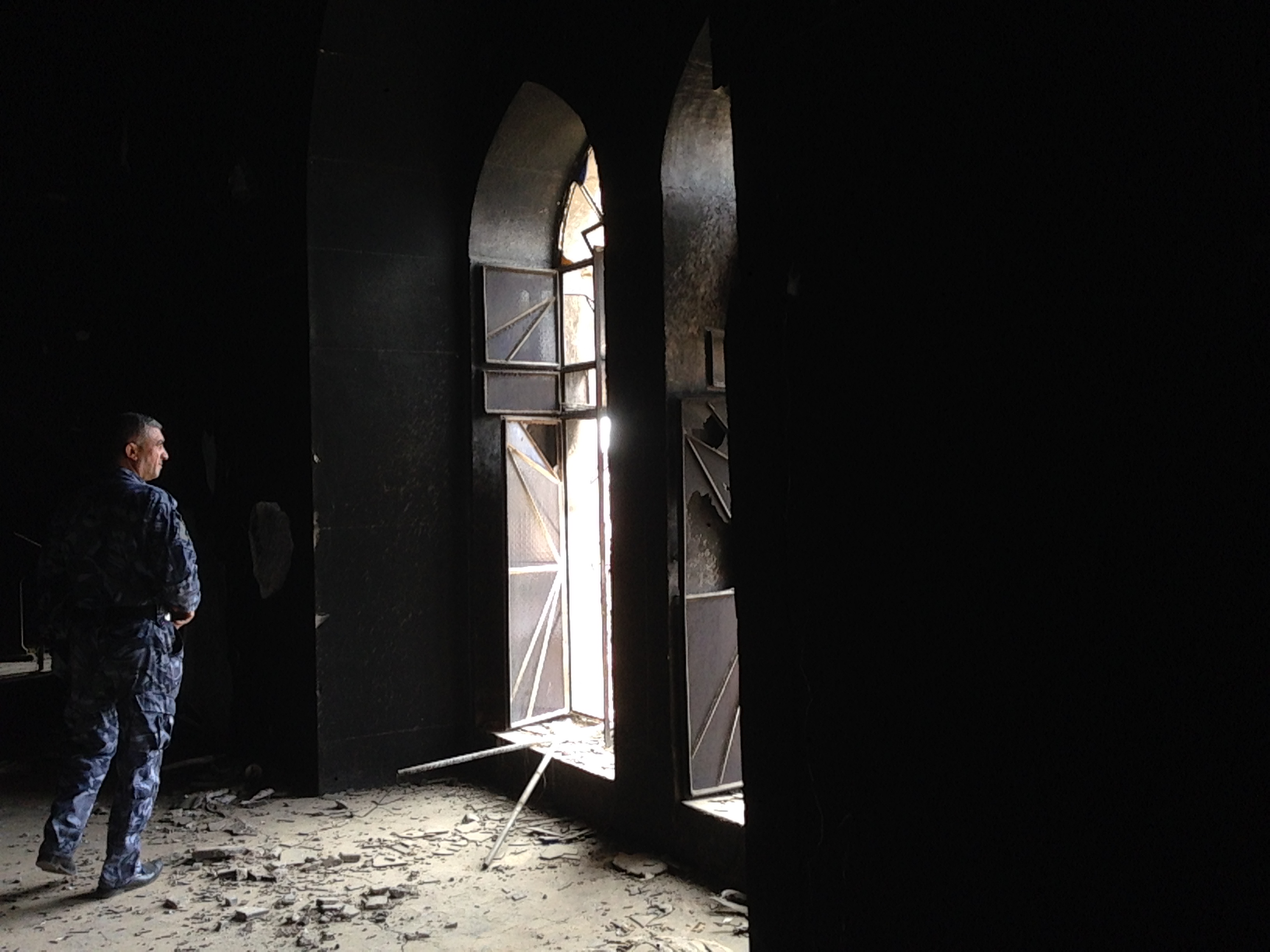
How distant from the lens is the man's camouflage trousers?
15.1 feet

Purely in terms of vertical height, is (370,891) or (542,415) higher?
(542,415)

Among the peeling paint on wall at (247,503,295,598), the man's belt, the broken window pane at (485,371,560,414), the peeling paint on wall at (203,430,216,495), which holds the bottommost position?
the man's belt

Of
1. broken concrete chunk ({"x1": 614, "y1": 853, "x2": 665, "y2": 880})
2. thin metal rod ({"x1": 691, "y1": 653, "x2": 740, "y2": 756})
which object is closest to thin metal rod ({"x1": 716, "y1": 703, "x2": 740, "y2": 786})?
thin metal rod ({"x1": 691, "y1": 653, "x2": 740, "y2": 756})

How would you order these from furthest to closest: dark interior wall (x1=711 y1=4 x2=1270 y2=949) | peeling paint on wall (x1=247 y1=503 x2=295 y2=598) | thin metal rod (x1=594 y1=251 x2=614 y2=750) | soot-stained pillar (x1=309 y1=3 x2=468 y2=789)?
peeling paint on wall (x1=247 y1=503 x2=295 y2=598)
soot-stained pillar (x1=309 y1=3 x2=468 y2=789)
thin metal rod (x1=594 y1=251 x2=614 y2=750)
dark interior wall (x1=711 y1=4 x2=1270 y2=949)

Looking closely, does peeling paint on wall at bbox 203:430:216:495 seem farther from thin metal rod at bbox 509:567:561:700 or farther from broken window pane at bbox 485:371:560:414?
thin metal rod at bbox 509:567:561:700

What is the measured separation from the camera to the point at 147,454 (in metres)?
4.88

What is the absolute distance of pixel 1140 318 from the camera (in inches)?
54.5

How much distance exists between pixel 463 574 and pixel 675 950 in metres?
3.15

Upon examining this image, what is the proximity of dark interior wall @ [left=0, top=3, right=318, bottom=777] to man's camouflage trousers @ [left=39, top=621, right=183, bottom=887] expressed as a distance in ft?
5.10

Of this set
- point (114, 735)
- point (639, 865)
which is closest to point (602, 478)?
point (639, 865)

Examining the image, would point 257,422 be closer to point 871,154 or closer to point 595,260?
point 595,260

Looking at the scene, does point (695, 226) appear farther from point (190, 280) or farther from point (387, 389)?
point (190, 280)

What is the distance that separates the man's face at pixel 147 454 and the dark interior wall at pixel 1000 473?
3.67m

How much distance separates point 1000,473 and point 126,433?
4304 millimetres
